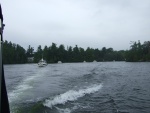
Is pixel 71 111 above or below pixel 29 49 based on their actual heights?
below

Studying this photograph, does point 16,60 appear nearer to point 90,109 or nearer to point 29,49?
point 29,49

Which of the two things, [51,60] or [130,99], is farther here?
[51,60]

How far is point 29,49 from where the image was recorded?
17025 cm

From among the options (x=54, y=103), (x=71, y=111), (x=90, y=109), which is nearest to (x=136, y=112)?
(x=90, y=109)

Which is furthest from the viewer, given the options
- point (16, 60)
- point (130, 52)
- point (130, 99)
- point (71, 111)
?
point (130, 52)

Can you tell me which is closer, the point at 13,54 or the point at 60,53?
the point at 13,54

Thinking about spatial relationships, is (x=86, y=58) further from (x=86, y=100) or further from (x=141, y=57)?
(x=86, y=100)

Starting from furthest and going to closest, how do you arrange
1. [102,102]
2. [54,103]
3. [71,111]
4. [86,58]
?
[86,58]
[102,102]
[54,103]
[71,111]

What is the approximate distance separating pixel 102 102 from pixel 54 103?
300cm

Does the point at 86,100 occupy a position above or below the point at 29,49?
below

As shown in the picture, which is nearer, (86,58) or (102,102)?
(102,102)

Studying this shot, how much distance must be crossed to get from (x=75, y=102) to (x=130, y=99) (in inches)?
156

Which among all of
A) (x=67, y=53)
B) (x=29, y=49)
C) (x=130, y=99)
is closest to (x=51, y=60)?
(x=67, y=53)

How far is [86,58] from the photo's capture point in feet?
557
